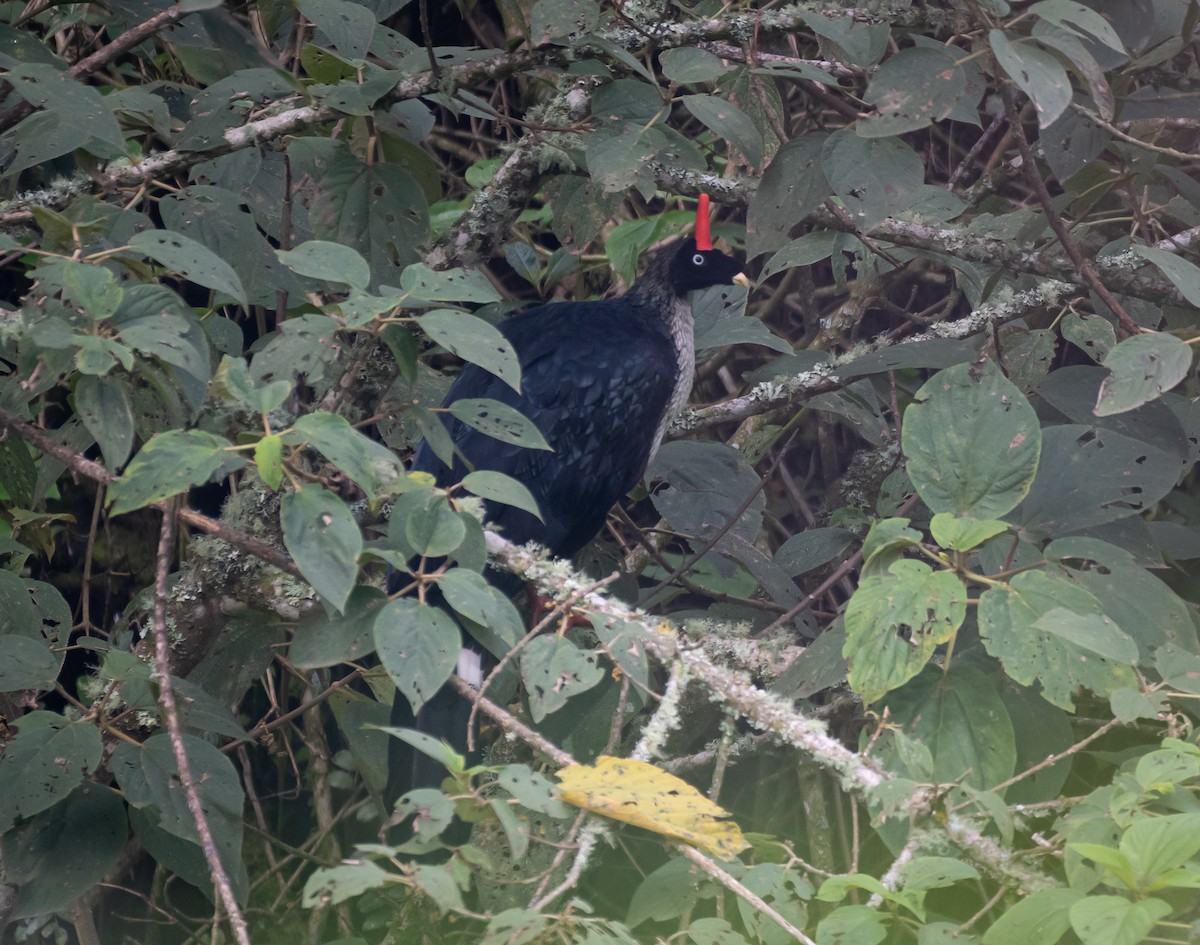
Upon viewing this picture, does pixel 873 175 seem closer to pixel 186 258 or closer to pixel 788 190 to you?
pixel 788 190

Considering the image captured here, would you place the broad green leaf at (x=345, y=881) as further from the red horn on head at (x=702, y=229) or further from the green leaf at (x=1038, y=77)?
the red horn on head at (x=702, y=229)

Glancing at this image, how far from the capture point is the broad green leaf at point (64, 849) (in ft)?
5.11

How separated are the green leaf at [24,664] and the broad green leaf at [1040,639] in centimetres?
119

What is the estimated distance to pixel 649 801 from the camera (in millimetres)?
1076

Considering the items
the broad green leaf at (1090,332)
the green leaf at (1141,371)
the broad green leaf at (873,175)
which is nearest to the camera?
the green leaf at (1141,371)

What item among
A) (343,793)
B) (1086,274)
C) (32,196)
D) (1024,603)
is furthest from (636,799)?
(343,793)

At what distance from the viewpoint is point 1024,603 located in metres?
1.28

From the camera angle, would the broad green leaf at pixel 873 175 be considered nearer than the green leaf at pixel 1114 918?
No

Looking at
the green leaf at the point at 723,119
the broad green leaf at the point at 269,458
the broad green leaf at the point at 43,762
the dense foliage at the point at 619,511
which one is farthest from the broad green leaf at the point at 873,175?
the broad green leaf at the point at 43,762

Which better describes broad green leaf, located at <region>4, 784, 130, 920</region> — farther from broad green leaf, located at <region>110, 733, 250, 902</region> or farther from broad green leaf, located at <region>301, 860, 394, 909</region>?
broad green leaf, located at <region>301, 860, 394, 909</region>

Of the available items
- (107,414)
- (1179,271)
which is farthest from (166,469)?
(1179,271)

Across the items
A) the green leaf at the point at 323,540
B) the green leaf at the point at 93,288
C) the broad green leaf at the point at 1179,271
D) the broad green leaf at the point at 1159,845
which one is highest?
the green leaf at the point at 93,288

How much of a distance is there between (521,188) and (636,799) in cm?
152

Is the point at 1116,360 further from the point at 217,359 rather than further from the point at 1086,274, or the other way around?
the point at 217,359
